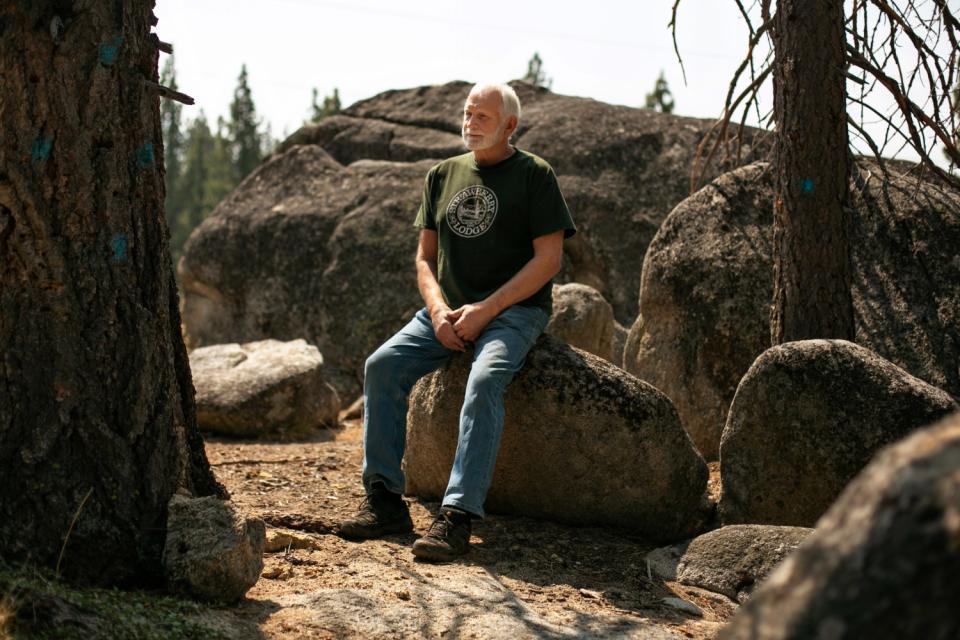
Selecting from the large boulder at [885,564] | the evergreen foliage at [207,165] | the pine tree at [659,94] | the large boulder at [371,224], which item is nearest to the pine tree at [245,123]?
the evergreen foliage at [207,165]

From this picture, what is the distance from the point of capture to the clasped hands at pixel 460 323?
4879 millimetres

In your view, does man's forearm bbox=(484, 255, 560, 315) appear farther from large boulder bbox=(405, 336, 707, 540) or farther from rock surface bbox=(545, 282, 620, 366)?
rock surface bbox=(545, 282, 620, 366)

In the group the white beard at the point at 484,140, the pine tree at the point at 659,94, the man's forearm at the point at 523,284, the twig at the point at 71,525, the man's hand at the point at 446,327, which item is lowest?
the twig at the point at 71,525

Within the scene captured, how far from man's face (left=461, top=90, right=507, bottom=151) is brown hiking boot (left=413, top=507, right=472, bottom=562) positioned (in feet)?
6.14

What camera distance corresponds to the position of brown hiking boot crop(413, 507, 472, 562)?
4.38m

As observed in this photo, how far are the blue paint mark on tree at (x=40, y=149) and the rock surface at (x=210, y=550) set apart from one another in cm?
133

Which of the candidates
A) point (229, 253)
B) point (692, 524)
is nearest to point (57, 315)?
point (692, 524)

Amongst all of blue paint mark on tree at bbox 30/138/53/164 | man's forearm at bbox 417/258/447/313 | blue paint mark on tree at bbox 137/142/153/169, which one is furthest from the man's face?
blue paint mark on tree at bbox 30/138/53/164

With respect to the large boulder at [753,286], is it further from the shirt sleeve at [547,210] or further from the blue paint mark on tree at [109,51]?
the blue paint mark on tree at [109,51]

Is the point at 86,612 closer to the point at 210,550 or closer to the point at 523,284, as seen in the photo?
the point at 210,550

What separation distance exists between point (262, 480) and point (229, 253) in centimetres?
613

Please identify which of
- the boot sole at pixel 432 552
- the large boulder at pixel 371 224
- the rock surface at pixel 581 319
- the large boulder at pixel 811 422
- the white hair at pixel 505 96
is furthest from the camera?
the large boulder at pixel 371 224

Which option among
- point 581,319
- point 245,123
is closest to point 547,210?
point 581,319

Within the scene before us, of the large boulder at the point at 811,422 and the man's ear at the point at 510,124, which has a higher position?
the man's ear at the point at 510,124
